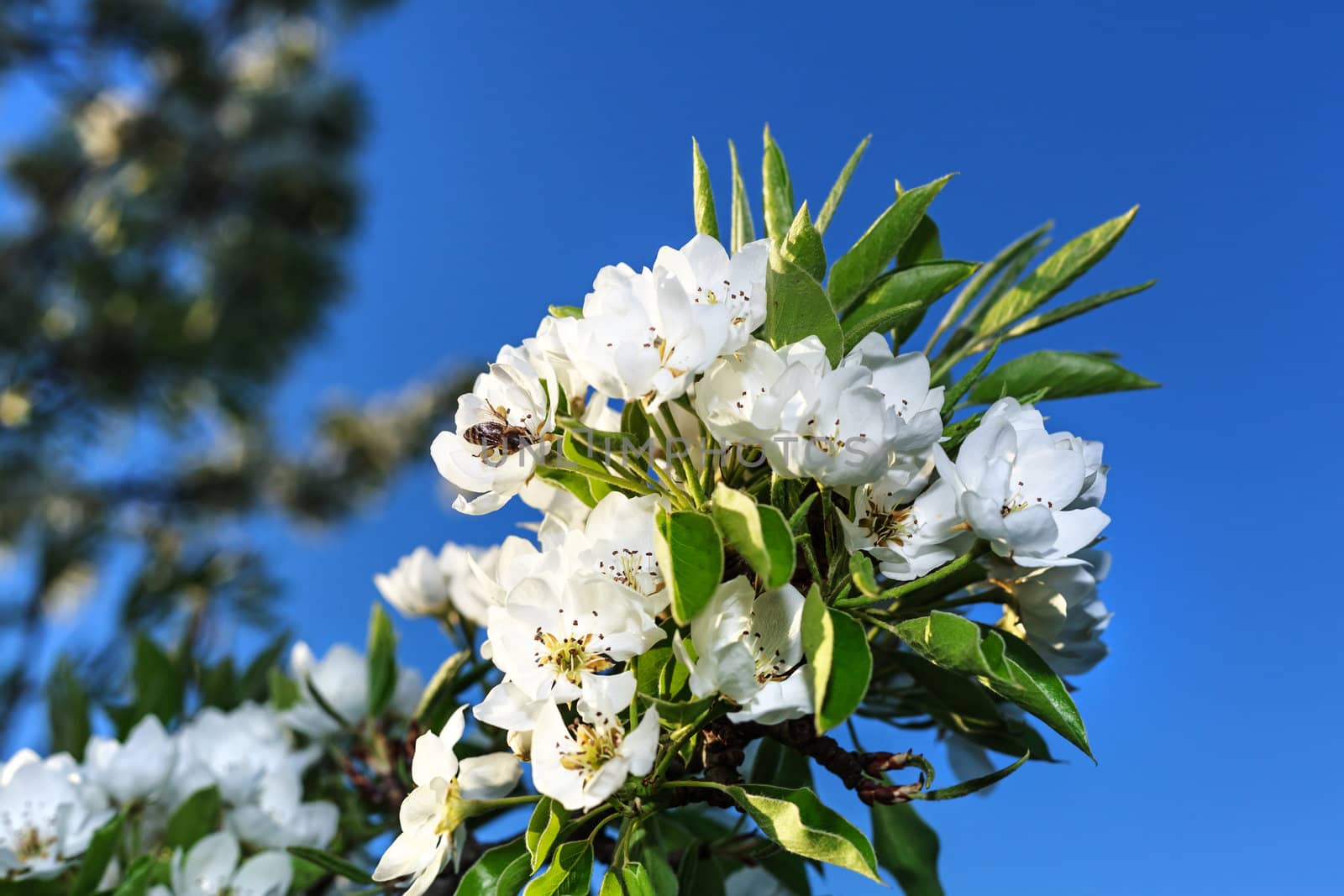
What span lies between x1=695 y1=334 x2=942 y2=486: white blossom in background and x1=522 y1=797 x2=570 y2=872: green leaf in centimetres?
20

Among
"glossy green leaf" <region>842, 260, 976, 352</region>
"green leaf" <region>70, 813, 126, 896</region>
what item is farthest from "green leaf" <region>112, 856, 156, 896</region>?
"glossy green leaf" <region>842, 260, 976, 352</region>

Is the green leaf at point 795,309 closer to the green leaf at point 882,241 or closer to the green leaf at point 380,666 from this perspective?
the green leaf at point 882,241

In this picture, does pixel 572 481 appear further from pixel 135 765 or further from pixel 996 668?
pixel 135 765

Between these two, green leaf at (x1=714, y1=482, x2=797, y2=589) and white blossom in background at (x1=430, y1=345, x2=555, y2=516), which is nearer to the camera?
green leaf at (x1=714, y1=482, x2=797, y2=589)

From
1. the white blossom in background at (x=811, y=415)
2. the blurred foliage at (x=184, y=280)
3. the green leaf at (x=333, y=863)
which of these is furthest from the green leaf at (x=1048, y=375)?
the blurred foliage at (x=184, y=280)

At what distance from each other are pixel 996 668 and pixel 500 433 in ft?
0.88

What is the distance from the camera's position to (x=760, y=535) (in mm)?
392

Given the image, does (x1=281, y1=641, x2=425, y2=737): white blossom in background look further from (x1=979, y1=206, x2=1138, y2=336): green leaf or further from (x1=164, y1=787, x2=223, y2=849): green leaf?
(x1=979, y1=206, x2=1138, y2=336): green leaf

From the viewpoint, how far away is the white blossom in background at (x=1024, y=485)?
0.44m

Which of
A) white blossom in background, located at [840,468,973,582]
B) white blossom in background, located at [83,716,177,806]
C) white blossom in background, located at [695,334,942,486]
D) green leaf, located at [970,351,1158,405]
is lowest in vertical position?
white blossom in background, located at [840,468,973,582]

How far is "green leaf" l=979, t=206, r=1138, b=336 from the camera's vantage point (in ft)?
2.00

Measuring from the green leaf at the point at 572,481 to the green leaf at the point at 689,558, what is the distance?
98mm

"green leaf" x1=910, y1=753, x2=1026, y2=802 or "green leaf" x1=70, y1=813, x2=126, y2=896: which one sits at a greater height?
"green leaf" x1=70, y1=813, x2=126, y2=896

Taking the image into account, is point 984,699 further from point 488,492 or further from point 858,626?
point 488,492
